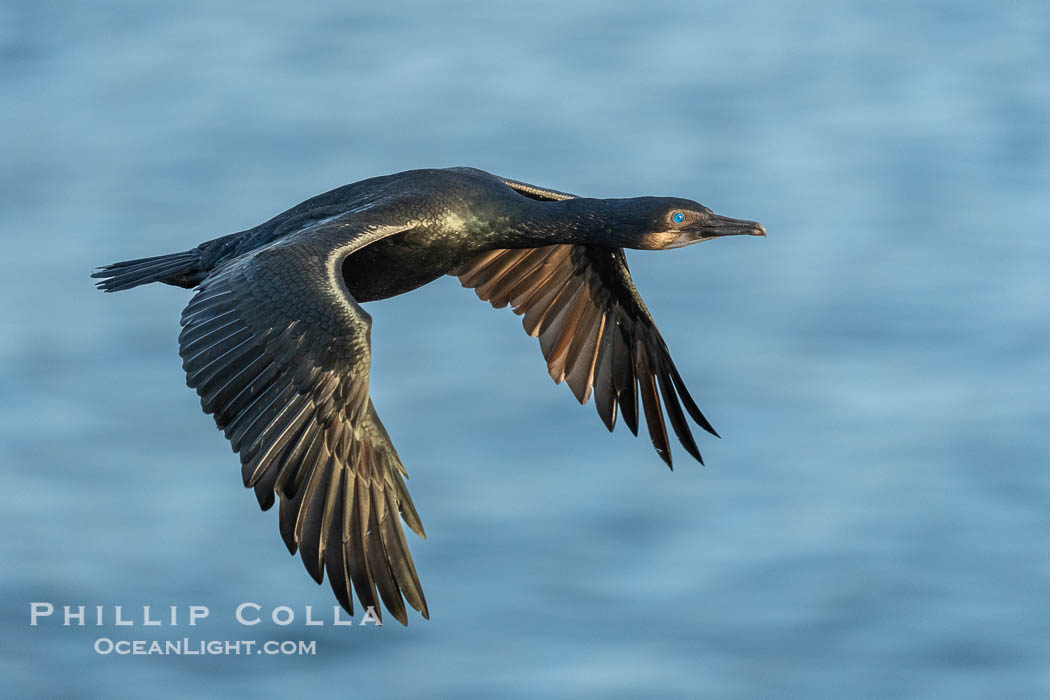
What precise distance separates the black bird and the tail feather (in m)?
0.02

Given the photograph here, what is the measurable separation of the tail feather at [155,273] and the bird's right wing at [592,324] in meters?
2.65

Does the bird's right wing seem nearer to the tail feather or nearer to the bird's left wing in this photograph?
the tail feather

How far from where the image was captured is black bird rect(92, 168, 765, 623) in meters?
14.5

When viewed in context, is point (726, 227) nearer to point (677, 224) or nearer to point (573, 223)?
point (677, 224)

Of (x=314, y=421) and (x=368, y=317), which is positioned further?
(x=368, y=317)

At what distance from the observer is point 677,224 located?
1638 centimetres

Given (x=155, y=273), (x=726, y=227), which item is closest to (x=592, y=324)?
(x=726, y=227)

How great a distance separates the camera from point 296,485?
14484mm

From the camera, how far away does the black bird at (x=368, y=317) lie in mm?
14539

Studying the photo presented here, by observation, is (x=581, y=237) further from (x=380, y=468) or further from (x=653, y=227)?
(x=380, y=468)

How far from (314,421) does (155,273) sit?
2.91 meters

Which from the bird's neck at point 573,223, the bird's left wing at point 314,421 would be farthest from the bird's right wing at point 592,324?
the bird's left wing at point 314,421

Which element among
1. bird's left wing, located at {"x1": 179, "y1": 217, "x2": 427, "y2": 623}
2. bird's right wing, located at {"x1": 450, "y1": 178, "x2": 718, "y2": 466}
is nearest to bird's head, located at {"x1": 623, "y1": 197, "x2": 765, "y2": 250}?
bird's right wing, located at {"x1": 450, "y1": 178, "x2": 718, "y2": 466}

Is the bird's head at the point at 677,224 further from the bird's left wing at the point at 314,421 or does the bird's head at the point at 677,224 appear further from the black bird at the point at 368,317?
the bird's left wing at the point at 314,421
